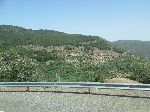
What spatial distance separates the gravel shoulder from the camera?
14195 millimetres

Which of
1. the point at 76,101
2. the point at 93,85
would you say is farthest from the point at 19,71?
the point at 76,101

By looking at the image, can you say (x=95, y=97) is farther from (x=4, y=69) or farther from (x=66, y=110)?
(x=4, y=69)

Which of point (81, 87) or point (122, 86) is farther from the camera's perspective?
point (81, 87)

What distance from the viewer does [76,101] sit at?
637 inches

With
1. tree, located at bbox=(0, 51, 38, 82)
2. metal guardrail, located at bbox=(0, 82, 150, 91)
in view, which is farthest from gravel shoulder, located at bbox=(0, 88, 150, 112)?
tree, located at bbox=(0, 51, 38, 82)

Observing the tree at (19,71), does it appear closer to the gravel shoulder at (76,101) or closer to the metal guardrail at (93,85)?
the metal guardrail at (93,85)

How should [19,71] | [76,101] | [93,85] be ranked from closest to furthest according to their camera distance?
[76,101], [93,85], [19,71]

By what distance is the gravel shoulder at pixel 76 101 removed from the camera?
→ 14.2 metres

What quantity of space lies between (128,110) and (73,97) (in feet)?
14.4

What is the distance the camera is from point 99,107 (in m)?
14.4

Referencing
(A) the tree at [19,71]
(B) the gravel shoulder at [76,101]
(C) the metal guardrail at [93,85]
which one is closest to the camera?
(B) the gravel shoulder at [76,101]

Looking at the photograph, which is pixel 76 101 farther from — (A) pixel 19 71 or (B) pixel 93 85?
A: (A) pixel 19 71

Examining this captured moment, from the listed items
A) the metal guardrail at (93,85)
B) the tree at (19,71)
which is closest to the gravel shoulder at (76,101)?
the metal guardrail at (93,85)

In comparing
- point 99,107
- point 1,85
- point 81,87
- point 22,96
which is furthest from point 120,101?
point 1,85
